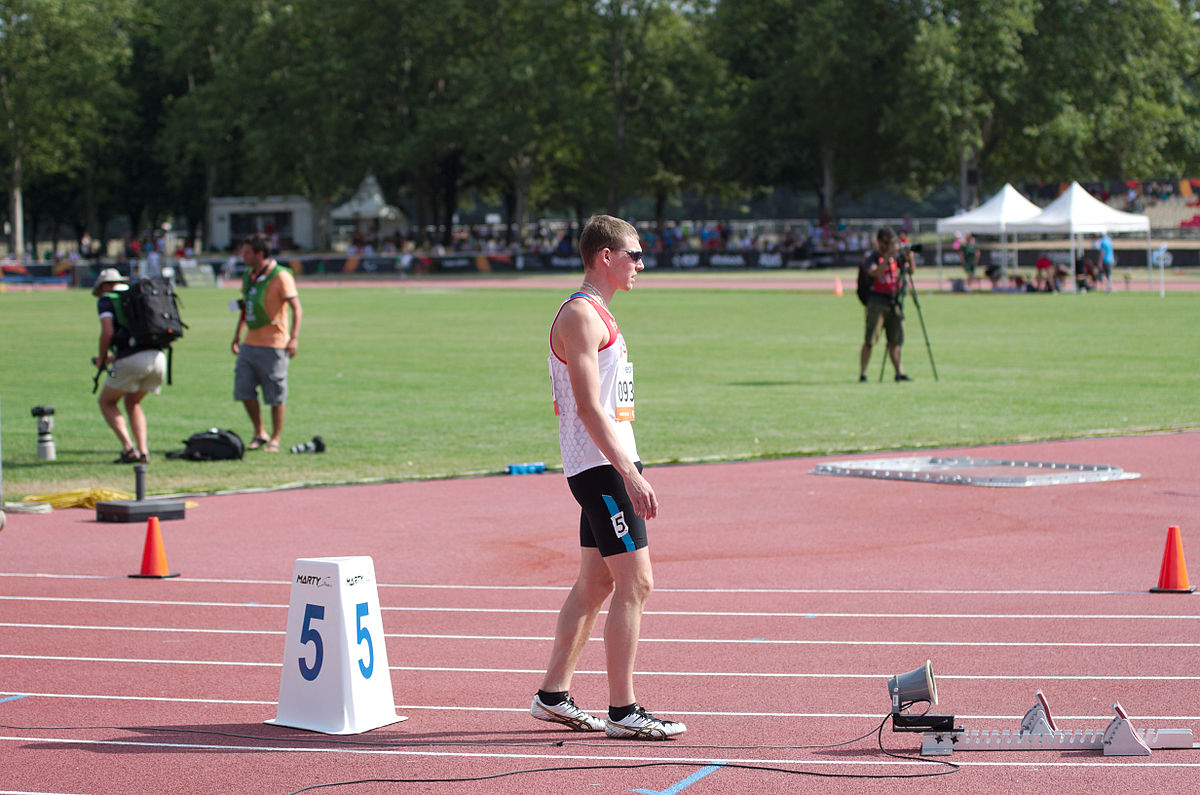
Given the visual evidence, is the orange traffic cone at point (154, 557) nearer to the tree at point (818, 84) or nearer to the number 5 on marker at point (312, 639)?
the number 5 on marker at point (312, 639)

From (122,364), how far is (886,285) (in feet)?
32.6

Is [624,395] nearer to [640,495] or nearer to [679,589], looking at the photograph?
[640,495]

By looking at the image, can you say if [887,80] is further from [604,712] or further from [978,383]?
[604,712]

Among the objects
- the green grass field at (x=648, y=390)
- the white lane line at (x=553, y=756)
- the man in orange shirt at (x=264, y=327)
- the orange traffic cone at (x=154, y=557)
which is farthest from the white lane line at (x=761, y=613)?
the man in orange shirt at (x=264, y=327)

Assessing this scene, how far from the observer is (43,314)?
39875mm

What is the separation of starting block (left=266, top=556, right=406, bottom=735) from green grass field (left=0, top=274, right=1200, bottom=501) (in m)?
7.27

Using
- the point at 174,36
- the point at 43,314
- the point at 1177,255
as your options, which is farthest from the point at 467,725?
the point at 174,36

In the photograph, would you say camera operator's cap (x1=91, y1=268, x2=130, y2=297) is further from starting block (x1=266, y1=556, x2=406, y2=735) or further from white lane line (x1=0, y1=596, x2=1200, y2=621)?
starting block (x1=266, y1=556, x2=406, y2=735)

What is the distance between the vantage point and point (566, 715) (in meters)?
5.62

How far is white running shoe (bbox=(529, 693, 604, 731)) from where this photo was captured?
18.4 ft

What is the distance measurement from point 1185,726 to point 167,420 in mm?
14101

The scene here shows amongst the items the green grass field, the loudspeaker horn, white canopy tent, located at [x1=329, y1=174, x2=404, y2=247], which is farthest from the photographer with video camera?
white canopy tent, located at [x1=329, y1=174, x2=404, y2=247]

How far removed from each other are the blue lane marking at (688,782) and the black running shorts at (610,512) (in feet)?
2.77

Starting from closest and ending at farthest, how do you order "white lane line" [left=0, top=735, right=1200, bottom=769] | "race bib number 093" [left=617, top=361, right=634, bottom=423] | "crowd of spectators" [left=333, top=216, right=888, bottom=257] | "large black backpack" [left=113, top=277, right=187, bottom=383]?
"white lane line" [left=0, top=735, right=1200, bottom=769] → "race bib number 093" [left=617, top=361, right=634, bottom=423] → "large black backpack" [left=113, top=277, right=187, bottom=383] → "crowd of spectators" [left=333, top=216, right=888, bottom=257]
